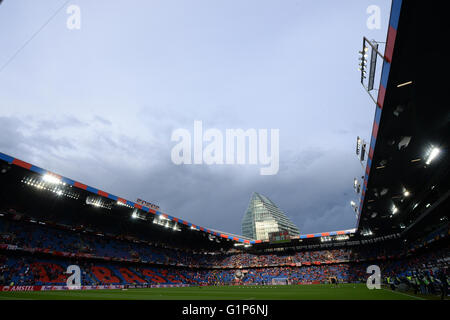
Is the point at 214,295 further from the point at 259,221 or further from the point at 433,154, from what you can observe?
the point at 259,221

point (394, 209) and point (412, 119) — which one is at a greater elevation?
point (412, 119)

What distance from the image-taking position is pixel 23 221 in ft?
98.7

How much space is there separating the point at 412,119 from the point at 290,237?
46.4 meters

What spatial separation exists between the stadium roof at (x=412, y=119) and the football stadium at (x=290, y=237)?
0.17 feet

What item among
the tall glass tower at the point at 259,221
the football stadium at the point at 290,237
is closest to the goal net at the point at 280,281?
the football stadium at the point at 290,237

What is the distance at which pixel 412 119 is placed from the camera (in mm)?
11492

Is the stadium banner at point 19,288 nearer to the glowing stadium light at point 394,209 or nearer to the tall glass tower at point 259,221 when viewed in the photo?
the glowing stadium light at point 394,209

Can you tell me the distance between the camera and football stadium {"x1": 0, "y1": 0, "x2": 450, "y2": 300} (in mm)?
10297

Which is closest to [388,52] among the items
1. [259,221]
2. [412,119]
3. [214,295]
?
[412,119]

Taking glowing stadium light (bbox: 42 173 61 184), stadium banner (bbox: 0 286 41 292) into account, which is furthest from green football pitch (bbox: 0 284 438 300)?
glowing stadium light (bbox: 42 173 61 184)

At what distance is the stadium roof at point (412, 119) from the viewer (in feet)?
24.2

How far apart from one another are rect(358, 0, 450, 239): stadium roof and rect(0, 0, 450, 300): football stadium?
0.17ft

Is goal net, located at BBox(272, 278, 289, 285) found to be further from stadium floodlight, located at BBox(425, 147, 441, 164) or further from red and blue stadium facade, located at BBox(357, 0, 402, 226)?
red and blue stadium facade, located at BBox(357, 0, 402, 226)
